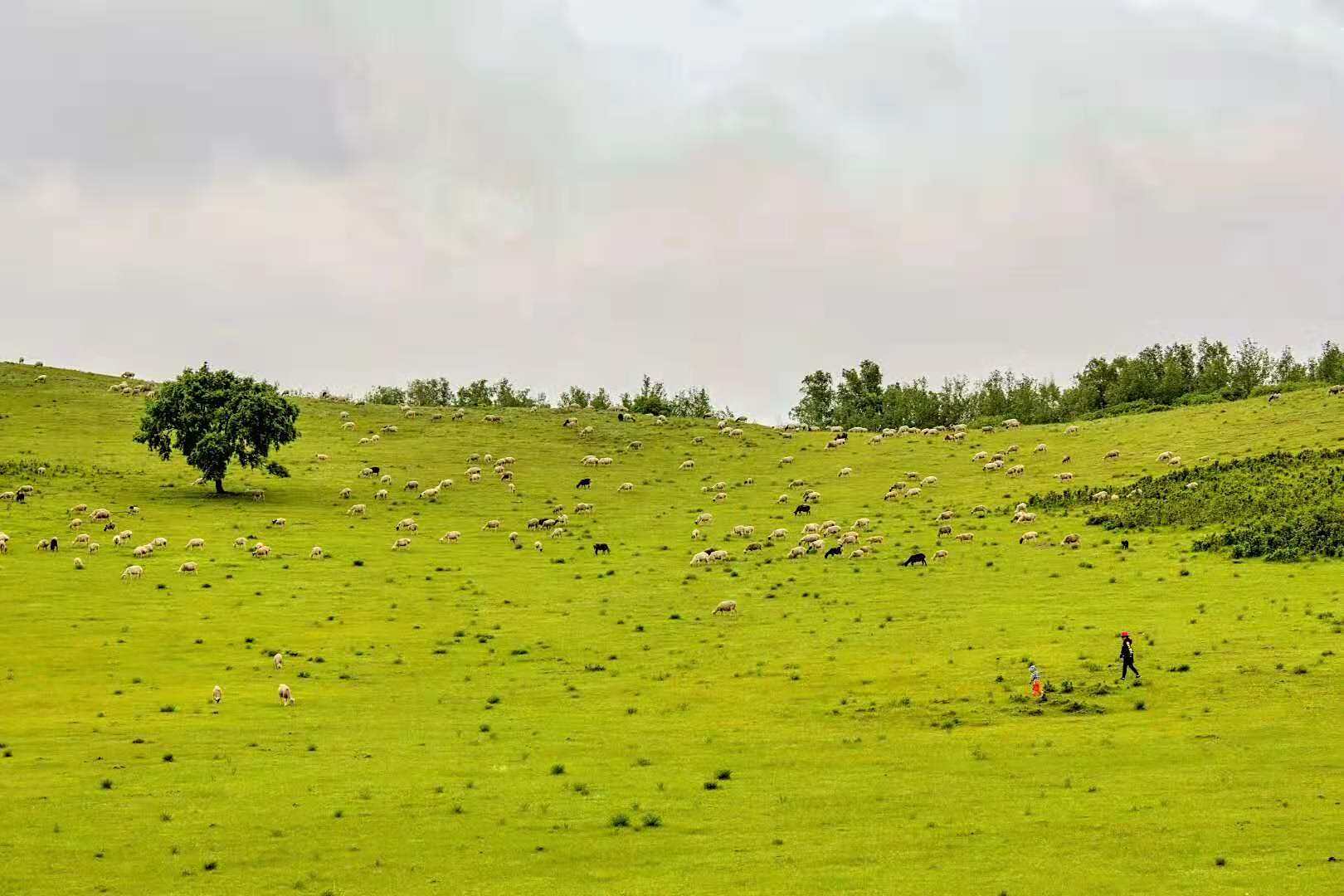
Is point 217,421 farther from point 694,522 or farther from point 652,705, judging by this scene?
point 652,705

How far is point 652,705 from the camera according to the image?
157 feet

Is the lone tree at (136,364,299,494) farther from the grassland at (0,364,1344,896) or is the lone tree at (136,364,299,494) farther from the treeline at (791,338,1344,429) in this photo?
the treeline at (791,338,1344,429)

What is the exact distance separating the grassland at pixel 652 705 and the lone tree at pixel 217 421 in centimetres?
315

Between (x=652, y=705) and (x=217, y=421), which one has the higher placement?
(x=217, y=421)

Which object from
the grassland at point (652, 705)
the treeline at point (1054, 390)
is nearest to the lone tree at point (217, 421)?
the grassland at point (652, 705)

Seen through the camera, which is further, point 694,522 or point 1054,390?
point 1054,390

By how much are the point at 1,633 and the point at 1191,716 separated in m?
45.7

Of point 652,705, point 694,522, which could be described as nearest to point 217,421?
point 694,522

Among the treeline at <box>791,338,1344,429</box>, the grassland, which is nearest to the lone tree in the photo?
the grassland

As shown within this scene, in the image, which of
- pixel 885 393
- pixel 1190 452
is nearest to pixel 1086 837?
→ pixel 1190 452

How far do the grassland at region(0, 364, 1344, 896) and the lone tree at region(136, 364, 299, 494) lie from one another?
3.15 meters

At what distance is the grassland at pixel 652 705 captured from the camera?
30000mm

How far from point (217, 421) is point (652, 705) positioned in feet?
170

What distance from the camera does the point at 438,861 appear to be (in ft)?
98.8
